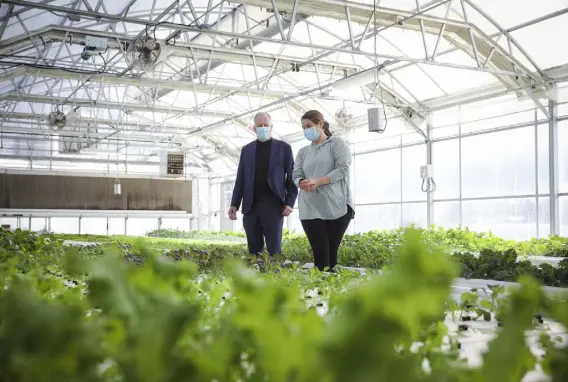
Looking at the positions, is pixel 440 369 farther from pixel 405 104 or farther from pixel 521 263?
pixel 405 104

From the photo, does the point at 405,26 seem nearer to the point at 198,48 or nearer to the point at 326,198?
the point at 198,48

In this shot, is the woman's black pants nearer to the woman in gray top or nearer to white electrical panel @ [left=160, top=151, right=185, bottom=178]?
the woman in gray top

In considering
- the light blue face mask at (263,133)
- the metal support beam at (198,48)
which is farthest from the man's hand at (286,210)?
the metal support beam at (198,48)

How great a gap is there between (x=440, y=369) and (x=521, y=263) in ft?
13.2

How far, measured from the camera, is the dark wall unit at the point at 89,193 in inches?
842

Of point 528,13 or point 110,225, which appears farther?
point 110,225

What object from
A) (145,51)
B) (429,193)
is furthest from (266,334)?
(429,193)

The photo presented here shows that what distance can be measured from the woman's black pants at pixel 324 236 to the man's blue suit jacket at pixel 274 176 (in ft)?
1.90

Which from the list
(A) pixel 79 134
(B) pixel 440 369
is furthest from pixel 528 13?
(A) pixel 79 134

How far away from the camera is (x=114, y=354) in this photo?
0.50m

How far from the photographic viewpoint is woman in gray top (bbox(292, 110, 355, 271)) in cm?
425

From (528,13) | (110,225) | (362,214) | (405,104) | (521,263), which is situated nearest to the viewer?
(521,263)

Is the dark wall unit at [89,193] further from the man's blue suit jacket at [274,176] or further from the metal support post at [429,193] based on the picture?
the man's blue suit jacket at [274,176]

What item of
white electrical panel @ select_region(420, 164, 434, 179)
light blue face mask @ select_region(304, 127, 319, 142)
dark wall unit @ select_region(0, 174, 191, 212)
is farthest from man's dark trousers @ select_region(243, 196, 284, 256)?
dark wall unit @ select_region(0, 174, 191, 212)
